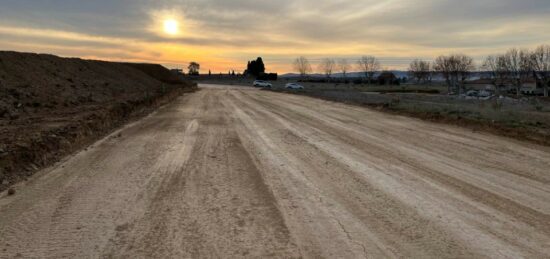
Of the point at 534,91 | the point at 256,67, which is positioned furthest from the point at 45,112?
the point at 256,67

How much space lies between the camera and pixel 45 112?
58.8 feet

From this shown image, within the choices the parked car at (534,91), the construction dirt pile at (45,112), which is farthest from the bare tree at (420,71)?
the construction dirt pile at (45,112)

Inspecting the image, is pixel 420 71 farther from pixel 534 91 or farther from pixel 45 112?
pixel 45 112

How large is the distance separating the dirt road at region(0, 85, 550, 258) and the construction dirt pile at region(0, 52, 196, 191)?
0.73m

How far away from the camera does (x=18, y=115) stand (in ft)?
53.4

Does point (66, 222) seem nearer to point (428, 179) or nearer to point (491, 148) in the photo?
point (428, 179)

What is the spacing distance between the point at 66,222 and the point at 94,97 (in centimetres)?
2207

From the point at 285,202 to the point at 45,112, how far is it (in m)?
14.5

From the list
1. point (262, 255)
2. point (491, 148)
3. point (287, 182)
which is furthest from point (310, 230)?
point (491, 148)

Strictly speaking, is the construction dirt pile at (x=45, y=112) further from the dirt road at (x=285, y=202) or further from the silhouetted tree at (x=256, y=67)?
the silhouetted tree at (x=256, y=67)

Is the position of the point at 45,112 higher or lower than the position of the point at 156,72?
lower

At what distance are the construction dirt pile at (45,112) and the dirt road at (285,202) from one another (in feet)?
2.40

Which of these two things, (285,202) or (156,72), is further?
(156,72)

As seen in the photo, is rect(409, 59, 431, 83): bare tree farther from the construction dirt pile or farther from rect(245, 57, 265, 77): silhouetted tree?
the construction dirt pile
